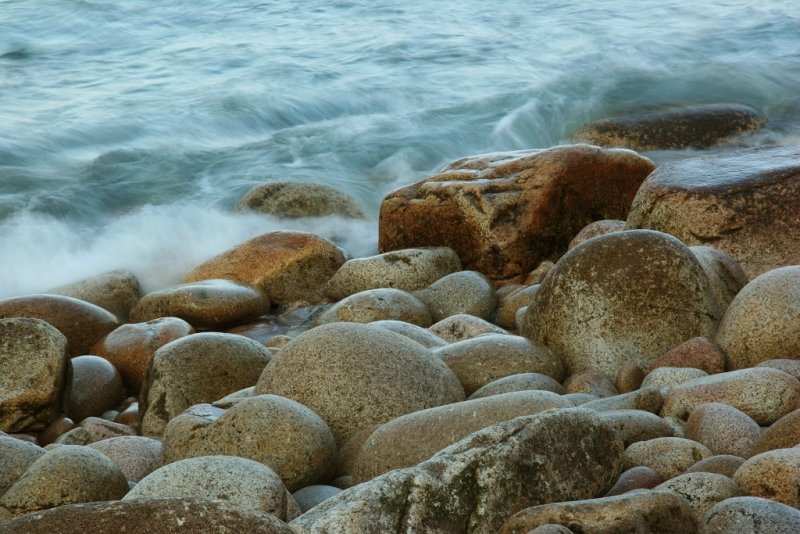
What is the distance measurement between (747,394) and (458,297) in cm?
371

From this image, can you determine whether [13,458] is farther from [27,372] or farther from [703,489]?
[703,489]

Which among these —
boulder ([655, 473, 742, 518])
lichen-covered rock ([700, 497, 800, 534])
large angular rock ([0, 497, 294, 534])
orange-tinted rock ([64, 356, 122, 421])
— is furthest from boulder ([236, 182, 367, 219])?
large angular rock ([0, 497, 294, 534])

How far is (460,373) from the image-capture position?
222 inches

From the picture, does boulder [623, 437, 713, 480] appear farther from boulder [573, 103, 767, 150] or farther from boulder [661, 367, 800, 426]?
boulder [573, 103, 767, 150]

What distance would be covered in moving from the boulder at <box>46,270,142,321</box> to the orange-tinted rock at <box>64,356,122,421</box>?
1.95 m

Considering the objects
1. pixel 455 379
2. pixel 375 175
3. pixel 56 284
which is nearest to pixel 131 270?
pixel 56 284

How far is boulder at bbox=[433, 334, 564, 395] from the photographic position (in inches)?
221

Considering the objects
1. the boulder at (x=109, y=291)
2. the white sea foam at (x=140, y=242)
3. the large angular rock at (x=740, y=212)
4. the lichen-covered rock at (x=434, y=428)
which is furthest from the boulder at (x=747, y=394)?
the white sea foam at (x=140, y=242)

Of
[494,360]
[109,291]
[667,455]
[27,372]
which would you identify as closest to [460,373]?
[494,360]

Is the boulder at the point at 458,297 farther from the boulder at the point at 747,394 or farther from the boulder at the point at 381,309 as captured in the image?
the boulder at the point at 747,394

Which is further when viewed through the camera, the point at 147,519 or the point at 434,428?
the point at 434,428

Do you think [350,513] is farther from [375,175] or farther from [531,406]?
[375,175]

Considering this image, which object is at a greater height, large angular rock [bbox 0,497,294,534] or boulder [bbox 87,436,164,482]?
large angular rock [bbox 0,497,294,534]

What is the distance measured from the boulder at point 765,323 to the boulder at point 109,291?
5.40m
